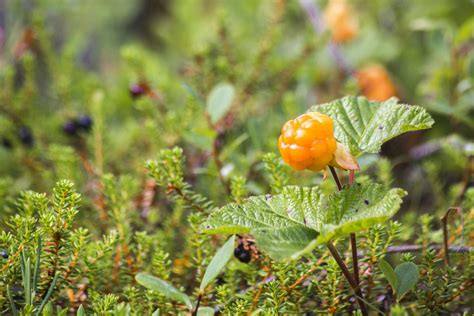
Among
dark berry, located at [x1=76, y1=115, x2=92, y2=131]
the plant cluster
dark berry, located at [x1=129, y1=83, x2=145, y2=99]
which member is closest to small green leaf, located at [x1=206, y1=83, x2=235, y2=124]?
the plant cluster

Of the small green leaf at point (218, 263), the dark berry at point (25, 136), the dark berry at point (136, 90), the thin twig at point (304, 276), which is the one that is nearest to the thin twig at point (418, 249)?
the thin twig at point (304, 276)

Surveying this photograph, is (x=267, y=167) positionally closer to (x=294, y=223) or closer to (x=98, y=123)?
(x=294, y=223)

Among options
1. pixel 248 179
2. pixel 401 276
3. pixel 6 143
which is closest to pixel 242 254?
pixel 401 276

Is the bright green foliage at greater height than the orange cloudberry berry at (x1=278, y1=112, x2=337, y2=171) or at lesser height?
lesser

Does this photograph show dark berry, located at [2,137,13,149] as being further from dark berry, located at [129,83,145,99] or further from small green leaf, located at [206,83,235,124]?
small green leaf, located at [206,83,235,124]

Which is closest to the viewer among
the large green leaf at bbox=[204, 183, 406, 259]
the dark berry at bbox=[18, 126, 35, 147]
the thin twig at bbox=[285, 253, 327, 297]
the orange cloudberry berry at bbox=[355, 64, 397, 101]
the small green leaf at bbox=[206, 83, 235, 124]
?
the large green leaf at bbox=[204, 183, 406, 259]

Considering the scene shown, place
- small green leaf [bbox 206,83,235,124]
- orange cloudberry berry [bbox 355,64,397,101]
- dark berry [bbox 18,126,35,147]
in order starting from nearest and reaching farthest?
small green leaf [bbox 206,83,235,124], dark berry [bbox 18,126,35,147], orange cloudberry berry [bbox 355,64,397,101]
